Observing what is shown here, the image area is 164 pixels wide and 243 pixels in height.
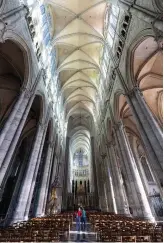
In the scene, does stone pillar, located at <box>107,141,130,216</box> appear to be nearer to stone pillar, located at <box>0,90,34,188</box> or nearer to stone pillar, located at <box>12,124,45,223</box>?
stone pillar, located at <box>12,124,45,223</box>

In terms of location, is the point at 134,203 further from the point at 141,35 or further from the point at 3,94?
the point at 3,94

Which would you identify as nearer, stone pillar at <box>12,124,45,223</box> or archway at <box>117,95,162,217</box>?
stone pillar at <box>12,124,45,223</box>

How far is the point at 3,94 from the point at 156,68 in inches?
603

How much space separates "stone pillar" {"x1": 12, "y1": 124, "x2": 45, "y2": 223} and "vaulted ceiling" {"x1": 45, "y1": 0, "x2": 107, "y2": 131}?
36.0 ft

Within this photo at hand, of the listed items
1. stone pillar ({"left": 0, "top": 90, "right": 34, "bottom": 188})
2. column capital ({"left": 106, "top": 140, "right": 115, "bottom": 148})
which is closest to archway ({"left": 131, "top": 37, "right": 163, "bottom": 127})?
column capital ({"left": 106, "top": 140, "right": 115, "bottom": 148})

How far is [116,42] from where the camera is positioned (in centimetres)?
1359

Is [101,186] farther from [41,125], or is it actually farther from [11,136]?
[11,136]

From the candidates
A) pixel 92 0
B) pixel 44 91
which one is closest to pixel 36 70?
pixel 44 91

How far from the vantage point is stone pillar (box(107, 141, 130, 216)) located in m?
14.5

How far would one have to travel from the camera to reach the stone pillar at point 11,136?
25.7 feet

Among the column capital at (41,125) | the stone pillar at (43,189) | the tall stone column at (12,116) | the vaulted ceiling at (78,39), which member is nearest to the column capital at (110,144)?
the stone pillar at (43,189)

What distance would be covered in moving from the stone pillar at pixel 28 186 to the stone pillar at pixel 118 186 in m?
9.28

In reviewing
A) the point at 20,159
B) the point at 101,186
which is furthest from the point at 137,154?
the point at 20,159

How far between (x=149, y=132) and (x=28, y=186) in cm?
973
